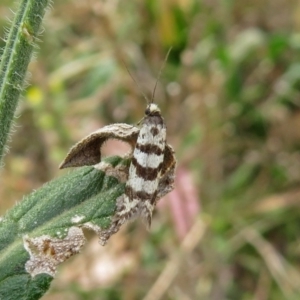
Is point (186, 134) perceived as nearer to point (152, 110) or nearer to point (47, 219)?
point (152, 110)

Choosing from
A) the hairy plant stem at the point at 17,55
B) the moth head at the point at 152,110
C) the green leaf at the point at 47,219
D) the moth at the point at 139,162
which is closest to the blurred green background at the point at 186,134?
the moth head at the point at 152,110

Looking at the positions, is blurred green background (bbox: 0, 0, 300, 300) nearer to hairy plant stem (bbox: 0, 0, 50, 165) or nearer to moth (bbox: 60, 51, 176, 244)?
moth (bbox: 60, 51, 176, 244)

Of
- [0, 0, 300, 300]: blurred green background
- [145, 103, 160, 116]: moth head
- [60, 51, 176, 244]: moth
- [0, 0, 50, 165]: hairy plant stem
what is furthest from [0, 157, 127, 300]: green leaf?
[0, 0, 300, 300]: blurred green background

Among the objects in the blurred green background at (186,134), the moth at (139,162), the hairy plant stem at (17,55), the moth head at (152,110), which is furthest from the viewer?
the blurred green background at (186,134)

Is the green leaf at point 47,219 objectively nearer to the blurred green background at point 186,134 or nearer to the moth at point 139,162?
the moth at point 139,162

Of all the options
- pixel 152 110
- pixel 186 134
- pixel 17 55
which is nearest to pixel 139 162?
pixel 152 110
